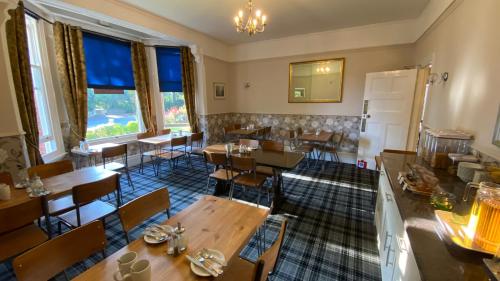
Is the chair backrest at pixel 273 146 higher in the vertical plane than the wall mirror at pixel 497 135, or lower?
lower

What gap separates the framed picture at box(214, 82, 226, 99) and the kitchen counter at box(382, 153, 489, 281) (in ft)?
15.8

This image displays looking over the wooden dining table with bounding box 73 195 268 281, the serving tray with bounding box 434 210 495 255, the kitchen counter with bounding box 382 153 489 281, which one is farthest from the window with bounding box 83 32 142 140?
the serving tray with bounding box 434 210 495 255

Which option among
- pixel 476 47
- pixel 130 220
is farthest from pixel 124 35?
pixel 476 47

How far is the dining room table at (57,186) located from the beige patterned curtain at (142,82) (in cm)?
251

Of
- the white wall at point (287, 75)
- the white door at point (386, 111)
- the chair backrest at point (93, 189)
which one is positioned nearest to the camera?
the chair backrest at point (93, 189)

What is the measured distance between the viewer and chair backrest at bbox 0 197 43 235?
1377 mm

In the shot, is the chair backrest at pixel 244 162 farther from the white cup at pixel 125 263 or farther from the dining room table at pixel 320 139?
the dining room table at pixel 320 139

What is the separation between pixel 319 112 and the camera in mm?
5086

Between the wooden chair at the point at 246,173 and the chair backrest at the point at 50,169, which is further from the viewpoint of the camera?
the wooden chair at the point at 246,173

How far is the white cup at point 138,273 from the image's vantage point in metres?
Result: 0.84

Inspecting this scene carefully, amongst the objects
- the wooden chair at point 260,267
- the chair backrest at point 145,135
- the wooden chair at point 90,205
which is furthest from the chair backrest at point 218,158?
the chair backrest at point 145,135

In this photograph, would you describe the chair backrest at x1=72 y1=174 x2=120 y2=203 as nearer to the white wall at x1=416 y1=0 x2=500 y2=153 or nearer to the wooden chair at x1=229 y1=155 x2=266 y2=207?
the wooden chair at x1=229 y1=155 x2=266 y2=207

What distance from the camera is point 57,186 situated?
1967 millimetres

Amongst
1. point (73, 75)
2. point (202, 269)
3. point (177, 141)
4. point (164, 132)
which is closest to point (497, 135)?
point (202, 269)
